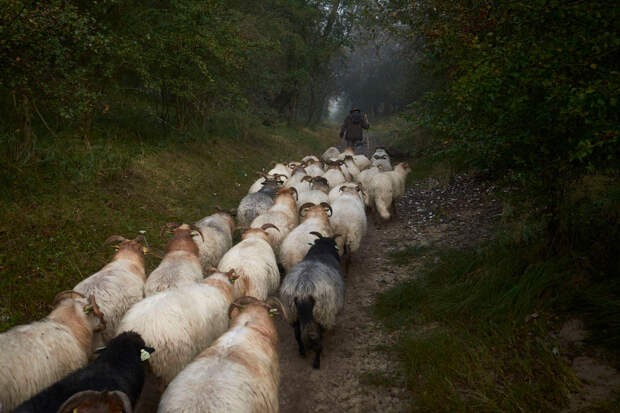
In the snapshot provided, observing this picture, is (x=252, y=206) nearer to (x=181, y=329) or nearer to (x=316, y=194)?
(x=316, y=194)

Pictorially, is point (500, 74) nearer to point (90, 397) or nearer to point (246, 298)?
point (246, 298)

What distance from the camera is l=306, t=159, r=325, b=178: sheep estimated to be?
11766 millimetres

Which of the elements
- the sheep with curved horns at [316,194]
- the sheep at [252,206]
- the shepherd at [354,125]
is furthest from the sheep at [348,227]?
the shepherd at [354,125]

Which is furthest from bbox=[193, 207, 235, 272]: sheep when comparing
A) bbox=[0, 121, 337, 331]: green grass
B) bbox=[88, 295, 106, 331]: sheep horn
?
bbox=[88, 295, 106, 331]: sheep horn

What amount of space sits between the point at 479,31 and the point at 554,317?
3.87 m

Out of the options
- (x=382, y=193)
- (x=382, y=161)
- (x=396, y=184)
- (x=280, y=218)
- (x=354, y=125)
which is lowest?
(x=280, y=218)

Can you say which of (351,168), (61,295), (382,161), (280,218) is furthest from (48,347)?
(382,161)

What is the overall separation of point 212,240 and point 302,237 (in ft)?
5.50

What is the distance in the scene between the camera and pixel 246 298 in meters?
3.95

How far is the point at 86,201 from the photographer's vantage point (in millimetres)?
6820

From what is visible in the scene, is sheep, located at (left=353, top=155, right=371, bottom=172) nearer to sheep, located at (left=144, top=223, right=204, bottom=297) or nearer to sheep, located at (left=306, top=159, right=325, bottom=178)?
sheep, located at (left=306, top=159, right=325, bottom=178)

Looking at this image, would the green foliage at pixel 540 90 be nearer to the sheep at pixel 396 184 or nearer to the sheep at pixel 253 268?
the sheep at pixel 253 268

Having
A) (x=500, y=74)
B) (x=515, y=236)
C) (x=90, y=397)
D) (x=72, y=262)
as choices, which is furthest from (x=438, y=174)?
(x=90, y=397)

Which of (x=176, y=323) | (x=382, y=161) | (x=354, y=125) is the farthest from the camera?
(x=354, y=125)
